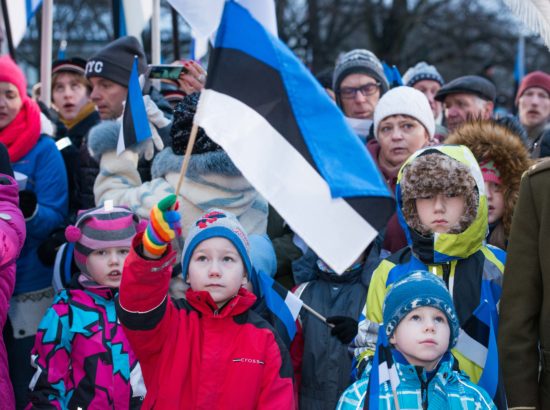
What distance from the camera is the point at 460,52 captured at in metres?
25.8

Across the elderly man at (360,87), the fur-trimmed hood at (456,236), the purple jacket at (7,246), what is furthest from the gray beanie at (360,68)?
the purple jacket at (7,246)

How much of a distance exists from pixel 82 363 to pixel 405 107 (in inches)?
86.5

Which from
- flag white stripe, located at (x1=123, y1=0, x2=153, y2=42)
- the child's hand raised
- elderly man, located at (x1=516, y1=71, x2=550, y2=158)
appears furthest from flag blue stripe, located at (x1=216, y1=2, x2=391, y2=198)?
Answer: elderly man, located at (x1=516, y1=71, x2=550, y2=158)

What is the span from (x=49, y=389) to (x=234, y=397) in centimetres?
95

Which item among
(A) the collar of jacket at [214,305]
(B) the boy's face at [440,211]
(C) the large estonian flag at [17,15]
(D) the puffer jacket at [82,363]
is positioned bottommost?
(D) the puffer jacket at [82,363]

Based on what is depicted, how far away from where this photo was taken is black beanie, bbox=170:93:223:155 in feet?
15.0

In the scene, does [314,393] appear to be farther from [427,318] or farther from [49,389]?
[49,389]

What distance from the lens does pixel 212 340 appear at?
3.87 m

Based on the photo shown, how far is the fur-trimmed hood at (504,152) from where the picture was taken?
4699 mm

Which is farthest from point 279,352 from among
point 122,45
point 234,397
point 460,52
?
point 460,52

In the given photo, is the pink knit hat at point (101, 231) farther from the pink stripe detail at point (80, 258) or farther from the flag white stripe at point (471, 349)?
the flag white stripe at point (471, 349)

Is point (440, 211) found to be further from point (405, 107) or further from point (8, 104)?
point (8, 104)

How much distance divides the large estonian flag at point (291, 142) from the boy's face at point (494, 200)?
1.64 metres

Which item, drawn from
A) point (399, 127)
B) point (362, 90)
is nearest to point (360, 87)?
point (362, 90)
